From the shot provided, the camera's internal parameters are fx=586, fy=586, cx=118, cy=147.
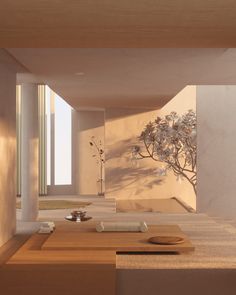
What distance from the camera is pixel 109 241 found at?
5.05 metres

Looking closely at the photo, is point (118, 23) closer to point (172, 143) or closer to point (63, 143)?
point (172, 143)

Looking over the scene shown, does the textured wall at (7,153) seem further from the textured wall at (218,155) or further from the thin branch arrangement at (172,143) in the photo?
the thin branch arrangement at (172,143)

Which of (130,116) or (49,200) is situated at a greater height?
(130,116)

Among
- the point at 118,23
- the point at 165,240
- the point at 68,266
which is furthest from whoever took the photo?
the point at 165,240

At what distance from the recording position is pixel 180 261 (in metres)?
4.65

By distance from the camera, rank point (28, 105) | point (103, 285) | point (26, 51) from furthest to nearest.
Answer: point (28, 105) < point (26, 51) < point (103, 285)

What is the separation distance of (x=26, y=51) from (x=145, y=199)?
7.26m

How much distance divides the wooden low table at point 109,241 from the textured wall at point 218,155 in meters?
4.13

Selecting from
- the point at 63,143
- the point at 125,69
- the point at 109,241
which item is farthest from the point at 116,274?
the point at 63,143

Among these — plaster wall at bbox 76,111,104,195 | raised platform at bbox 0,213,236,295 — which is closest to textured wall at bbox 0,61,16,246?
raised platform at bbox 0,213,236,295

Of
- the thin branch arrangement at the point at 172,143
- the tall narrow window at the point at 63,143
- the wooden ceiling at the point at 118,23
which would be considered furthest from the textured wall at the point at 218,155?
the tall narrow window at the point at 63,143

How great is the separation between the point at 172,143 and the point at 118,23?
329 inches

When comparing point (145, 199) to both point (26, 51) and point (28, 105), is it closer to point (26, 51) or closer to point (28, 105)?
point (28, 105)

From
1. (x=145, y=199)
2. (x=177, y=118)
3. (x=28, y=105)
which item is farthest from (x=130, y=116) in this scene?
(x=28, y=105)
